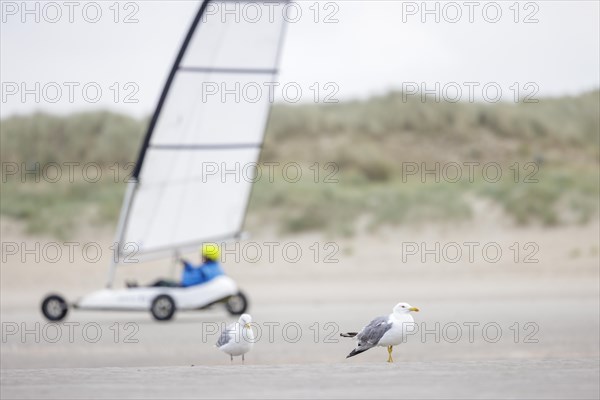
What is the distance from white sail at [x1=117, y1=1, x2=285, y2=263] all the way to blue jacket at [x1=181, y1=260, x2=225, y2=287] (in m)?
1.72

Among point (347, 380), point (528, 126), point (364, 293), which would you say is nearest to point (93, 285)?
point (364, 293)

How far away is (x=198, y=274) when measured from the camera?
15594mm

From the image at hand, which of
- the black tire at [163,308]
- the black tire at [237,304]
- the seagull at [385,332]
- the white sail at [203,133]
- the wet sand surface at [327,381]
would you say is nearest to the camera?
the wet sand surface at [327,381]

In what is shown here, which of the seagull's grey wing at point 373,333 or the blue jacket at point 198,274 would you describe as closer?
the seagull's grey wing at point 373,333

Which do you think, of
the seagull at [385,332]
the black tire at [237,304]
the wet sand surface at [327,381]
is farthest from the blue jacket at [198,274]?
the wet sand surface at [327,381]

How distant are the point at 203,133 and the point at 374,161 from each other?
17432 millimetres

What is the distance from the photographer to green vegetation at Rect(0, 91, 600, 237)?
24.9m

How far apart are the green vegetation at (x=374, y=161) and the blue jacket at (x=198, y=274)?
28.0ft

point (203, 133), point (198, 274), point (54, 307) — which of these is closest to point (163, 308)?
point (198, 274)

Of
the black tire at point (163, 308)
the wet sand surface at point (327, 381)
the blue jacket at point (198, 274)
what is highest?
the blue jacket at point (198, 274)

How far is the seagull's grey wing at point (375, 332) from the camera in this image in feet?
26.9

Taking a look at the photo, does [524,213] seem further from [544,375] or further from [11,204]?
[544,375]

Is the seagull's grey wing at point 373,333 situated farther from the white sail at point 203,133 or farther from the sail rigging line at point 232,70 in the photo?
the sail rigging line at point 232,70

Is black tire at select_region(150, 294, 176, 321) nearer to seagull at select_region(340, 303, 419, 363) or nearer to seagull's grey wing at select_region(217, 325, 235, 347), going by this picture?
seagull's grey wing at select_region(217, 325, 235, 347)
